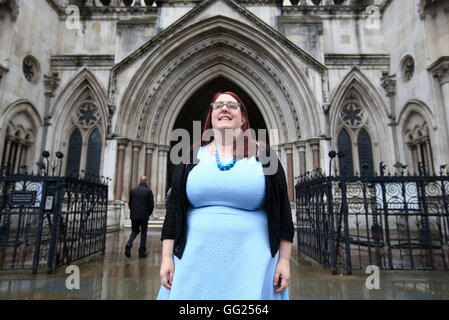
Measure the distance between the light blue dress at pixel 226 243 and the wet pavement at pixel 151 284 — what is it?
7.48ft

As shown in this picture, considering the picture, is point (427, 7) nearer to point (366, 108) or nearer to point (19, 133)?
point (366, 108)

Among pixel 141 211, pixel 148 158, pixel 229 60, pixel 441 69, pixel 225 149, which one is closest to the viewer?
pixel 225 149

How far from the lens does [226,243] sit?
155cm

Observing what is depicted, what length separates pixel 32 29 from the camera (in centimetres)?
1223

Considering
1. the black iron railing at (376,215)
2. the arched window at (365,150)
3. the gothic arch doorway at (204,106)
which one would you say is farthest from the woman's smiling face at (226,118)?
the gothic arch doorway at (204,106)

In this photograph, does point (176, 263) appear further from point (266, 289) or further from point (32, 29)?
point (32, 29)

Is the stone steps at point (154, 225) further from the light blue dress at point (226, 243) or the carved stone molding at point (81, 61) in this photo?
the light blue dress at point (226, 243)

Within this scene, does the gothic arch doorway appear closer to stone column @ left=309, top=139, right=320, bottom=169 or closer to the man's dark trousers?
stone column @ left=309, top=139, right=320, bottom=169

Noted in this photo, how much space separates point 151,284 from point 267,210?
124 inches

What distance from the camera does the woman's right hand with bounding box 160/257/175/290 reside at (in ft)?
5.41

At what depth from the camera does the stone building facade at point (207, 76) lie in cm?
1146

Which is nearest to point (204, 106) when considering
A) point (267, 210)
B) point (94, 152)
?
point (94, 152)

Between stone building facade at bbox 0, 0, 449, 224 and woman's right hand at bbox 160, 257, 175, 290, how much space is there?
10482 millimetres

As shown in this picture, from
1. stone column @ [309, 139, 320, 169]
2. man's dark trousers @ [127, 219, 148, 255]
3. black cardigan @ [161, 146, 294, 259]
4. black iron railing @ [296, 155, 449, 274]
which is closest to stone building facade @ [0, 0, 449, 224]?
stone column @ [309, 139, 320, 169]
